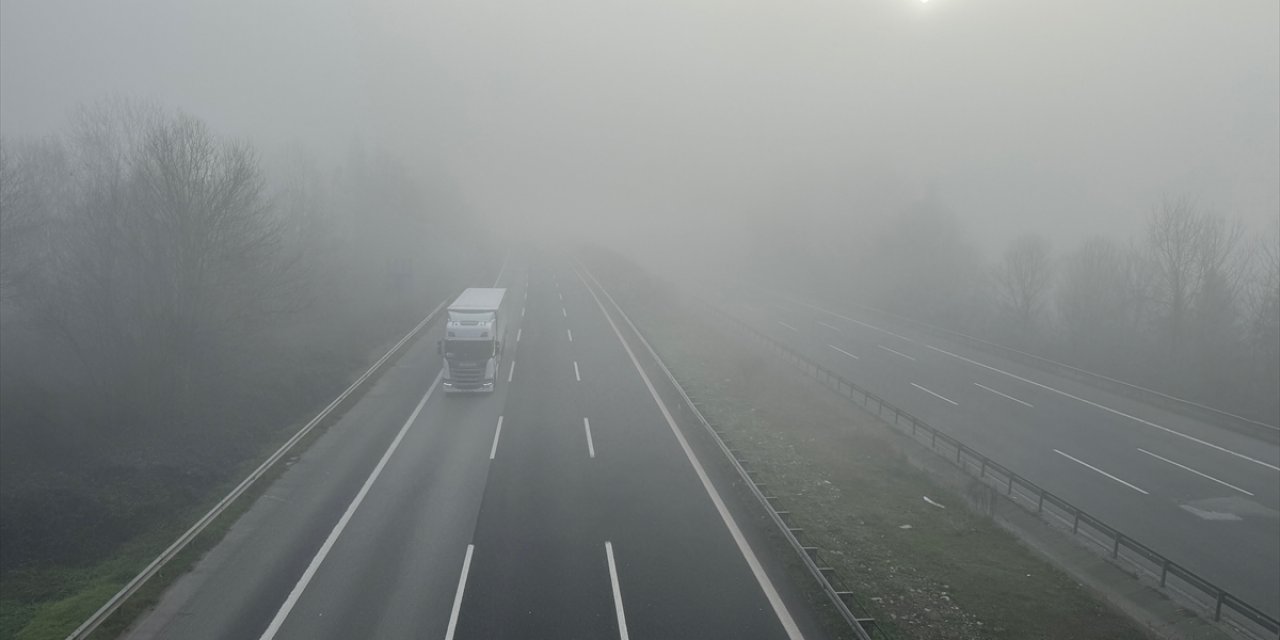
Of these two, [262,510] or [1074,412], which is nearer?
[262,510]

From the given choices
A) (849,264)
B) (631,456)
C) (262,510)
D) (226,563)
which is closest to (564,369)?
(631,456)

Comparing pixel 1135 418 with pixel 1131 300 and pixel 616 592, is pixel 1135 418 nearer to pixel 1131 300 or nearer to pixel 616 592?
pixel 1131 300

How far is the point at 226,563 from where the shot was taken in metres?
13.3

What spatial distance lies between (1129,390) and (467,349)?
30.5 m

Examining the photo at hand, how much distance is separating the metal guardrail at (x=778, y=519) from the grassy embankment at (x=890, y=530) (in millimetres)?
582

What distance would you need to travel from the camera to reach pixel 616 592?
488 inches

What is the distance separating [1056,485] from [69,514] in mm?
25849

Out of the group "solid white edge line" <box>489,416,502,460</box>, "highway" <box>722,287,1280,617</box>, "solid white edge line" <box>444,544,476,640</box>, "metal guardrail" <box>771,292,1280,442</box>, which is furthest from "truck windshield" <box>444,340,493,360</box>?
"metal guardrail" <box>771,292,1280,442</box>

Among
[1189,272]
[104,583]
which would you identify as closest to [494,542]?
[104,583]

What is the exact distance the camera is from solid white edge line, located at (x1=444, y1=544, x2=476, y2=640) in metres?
11.0

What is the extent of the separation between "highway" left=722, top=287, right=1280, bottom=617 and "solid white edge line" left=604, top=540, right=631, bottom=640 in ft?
43.6

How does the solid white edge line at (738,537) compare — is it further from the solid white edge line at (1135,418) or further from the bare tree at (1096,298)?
the bare tree at (1096,298)

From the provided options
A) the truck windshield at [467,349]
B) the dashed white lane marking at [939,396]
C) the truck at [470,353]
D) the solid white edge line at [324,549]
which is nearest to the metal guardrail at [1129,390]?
the dashed white lane marking at [939,396]

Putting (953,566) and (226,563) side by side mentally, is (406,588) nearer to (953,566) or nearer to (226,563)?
(226,563)
